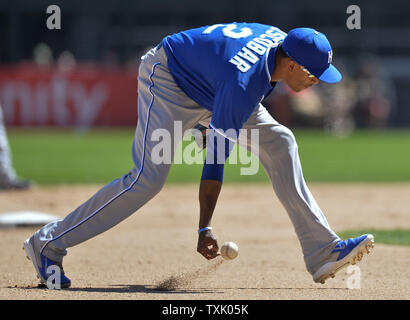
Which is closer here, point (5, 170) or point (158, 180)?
point (158, 180)

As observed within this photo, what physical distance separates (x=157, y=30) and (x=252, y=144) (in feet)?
79.4

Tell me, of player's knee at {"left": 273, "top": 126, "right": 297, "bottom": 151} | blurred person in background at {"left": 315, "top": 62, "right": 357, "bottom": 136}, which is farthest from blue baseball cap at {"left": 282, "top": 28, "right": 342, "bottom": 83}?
blurred person in background at {"left": 315, "top": 62, "right": 357, "bottom": 136}

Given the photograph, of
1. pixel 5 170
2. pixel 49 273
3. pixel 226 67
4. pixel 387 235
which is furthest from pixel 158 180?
pixel 5 170

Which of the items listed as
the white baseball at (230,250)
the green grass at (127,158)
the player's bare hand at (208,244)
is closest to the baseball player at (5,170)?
the green grass at (127,158)

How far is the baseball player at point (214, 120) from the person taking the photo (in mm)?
4555

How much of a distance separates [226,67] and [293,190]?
2.94 ft

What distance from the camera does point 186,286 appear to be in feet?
16.6

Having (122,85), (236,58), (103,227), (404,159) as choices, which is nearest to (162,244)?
(103,227)

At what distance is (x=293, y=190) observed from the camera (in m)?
4.88

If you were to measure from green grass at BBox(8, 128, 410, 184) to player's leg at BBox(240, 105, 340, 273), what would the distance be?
6.58 metres

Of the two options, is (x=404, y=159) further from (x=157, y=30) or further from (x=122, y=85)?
(x=157, y=30)

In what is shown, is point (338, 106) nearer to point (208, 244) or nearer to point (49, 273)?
point (208, 244)

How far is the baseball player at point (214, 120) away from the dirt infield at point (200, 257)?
0.27 m

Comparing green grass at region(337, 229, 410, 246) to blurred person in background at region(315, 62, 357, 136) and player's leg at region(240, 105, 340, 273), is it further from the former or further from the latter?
blurred person in background at region(315, 62, 357, 136)
